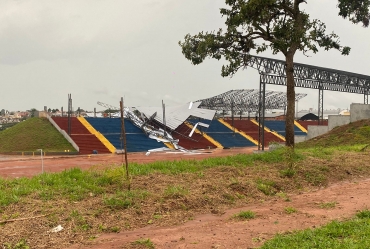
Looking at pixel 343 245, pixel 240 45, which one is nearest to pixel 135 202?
pixel 343 245

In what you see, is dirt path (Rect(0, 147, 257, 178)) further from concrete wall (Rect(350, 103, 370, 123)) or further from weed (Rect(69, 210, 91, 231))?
concrete wall (Rect(350, 103, 370, 123))

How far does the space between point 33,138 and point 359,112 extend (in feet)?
97.2

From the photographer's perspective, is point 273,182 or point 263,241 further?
point 273,182

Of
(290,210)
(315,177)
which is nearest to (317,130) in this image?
(315,177)

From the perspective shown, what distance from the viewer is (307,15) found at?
14.5 metres

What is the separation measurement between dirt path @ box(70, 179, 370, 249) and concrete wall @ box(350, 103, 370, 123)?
2300 centimetres

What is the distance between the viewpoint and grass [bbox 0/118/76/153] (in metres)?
34.4

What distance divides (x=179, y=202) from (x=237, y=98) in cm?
4564

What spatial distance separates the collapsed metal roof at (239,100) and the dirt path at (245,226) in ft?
138

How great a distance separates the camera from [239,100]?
174 ft

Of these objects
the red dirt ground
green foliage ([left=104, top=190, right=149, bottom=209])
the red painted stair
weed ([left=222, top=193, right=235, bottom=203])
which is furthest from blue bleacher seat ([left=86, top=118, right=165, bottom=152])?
the red dirt ground

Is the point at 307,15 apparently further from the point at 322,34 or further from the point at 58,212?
the point at 58,212

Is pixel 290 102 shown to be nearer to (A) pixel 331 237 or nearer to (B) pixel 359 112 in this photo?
(A) pixel 331 237

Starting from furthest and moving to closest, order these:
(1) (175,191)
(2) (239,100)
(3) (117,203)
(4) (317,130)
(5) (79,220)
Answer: (2) (239,100) < (4) (317,130) < (1) (175,191) < (3) (117,203) < (5) (79,220)
